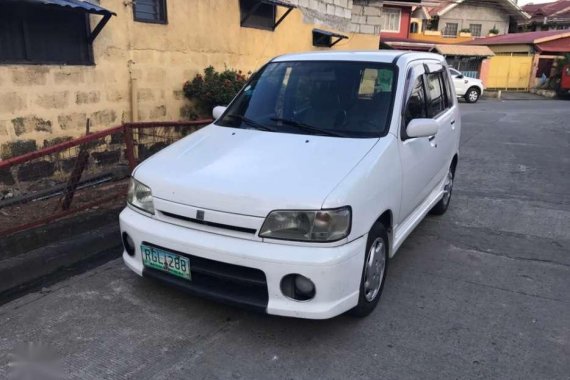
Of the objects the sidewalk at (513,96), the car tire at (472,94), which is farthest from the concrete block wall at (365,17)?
the sidewalk at (513,96)

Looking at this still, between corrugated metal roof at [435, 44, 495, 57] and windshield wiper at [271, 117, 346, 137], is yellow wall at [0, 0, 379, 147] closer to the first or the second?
windshield wiper at [271, 117, 346, 137]

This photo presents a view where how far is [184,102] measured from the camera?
27.0 feet

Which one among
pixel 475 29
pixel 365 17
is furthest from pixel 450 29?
pixel 365 17

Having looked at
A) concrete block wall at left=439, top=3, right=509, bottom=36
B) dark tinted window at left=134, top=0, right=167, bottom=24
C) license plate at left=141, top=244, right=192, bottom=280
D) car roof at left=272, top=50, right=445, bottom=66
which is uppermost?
concrete block wall at left=439, top=3, right=509, bottom=36

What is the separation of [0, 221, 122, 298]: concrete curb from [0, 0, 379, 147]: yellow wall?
7.23 feet

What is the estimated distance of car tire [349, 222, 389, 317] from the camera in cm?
304

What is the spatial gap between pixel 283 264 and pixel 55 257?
7.59 feet

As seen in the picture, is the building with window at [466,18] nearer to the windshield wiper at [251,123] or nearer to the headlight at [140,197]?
the windshield wiper at [251,123]

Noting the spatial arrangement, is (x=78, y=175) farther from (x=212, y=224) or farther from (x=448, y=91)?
(x=448, y=91)

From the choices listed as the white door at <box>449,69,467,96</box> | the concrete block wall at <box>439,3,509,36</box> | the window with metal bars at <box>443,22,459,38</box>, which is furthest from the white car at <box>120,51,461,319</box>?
the concrete block wall at <box>439,3,509,36</box>

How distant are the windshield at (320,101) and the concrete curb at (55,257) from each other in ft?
5.15

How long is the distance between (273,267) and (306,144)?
3.29ft

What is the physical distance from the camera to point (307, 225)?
2.74 m

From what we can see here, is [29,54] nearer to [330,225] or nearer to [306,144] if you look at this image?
[306,144]
